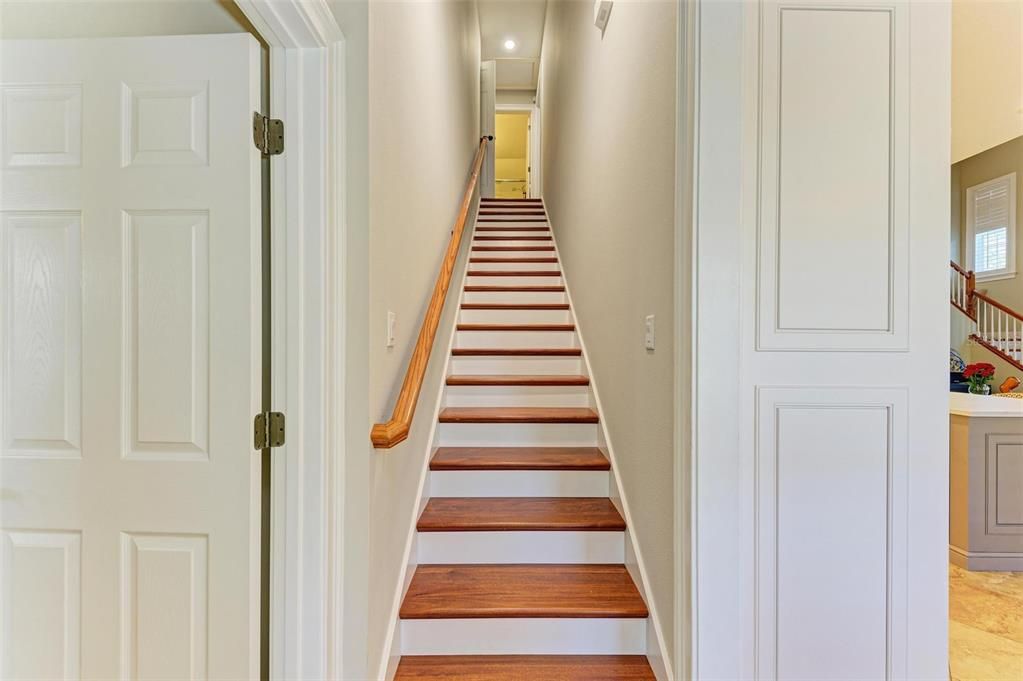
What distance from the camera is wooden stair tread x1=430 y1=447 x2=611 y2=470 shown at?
2.11 metres

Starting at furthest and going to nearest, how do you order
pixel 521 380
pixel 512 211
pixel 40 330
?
pixel 512 211, pixel 521 380, pixel 40 330

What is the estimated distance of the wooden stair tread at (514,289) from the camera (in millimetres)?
3498

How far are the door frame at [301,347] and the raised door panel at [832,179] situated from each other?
46.4 inches

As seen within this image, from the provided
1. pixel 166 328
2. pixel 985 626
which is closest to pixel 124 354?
pixel 166 328

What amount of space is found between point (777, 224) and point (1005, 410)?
2252mm

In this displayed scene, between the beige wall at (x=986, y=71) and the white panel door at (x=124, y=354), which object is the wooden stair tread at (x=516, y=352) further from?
the beige wall at (x=986, y=71)

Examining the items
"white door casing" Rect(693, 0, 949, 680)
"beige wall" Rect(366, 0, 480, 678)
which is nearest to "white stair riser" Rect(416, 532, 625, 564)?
"beige wall" Rect(366, 0, 480, 678)

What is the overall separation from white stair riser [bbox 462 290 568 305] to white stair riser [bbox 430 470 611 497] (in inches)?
64.1

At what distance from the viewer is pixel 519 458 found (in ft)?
7.22

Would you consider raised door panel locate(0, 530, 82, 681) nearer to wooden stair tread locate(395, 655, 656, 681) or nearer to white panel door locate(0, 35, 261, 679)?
white panel door locate(0, 35, 261, 679)

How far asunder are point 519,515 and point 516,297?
1983 millimetres

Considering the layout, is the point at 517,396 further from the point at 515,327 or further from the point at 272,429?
the point at 272,429

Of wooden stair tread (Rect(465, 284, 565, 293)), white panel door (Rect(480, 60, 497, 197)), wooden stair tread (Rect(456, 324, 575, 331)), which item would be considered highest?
white panel door (Rect(480, 60, 497, 197))

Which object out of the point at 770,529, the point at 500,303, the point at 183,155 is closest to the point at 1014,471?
the point at 770,529
